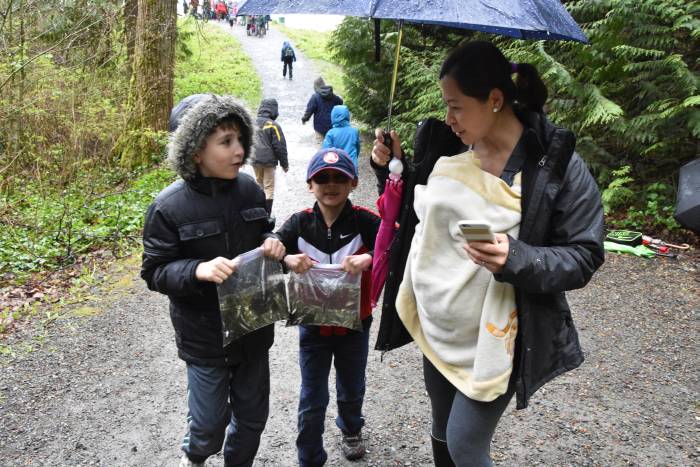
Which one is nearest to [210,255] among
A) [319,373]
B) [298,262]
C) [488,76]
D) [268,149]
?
[298,262]

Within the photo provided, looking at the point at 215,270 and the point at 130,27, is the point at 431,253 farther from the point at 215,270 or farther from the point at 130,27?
the point at 130,27

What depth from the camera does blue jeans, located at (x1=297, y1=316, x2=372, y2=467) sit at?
118 inches

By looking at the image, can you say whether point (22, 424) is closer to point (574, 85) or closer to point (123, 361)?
point (123, 361)

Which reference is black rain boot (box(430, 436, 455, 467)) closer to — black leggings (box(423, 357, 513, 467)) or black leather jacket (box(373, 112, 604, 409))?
black leggings (box(423, 357, 513, 467))

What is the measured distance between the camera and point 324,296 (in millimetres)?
2836

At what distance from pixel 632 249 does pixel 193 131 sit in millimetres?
6260

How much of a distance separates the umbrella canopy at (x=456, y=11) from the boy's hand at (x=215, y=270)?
1194 millimetres

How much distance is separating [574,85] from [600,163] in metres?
1.25

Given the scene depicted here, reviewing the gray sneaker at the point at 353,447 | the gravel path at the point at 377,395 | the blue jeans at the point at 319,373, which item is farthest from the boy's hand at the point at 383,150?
the gravel path at the point at 377,395

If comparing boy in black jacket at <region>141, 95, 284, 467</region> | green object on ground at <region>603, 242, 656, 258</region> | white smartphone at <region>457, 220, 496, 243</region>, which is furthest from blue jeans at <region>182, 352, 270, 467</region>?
green object on ground at <region>603, 242, 656, 258</region>

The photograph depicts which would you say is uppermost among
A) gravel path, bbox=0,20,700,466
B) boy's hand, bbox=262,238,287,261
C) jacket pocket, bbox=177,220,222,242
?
jacket pocket, bbox=177,220,222,242

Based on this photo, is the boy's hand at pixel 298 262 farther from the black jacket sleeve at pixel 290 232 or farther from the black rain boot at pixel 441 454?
the black rain boot at pixel 441 454

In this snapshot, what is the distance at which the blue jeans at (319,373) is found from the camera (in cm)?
299

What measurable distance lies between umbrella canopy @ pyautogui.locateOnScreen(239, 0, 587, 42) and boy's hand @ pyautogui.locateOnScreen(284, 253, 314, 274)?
1.18 m
